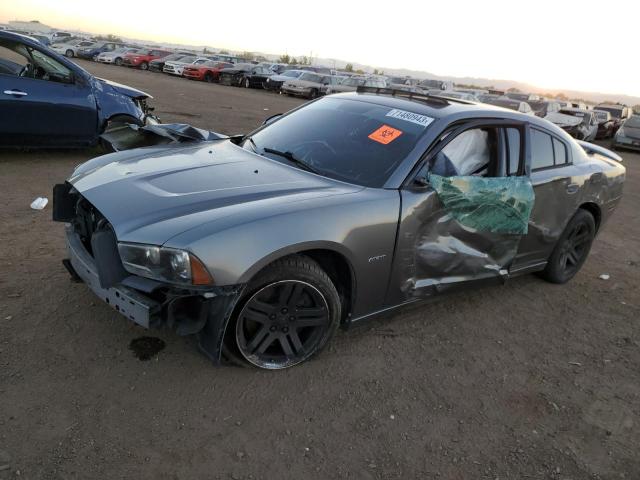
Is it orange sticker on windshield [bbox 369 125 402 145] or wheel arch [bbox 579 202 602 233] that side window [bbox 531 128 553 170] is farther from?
orange sticker on windshield [bbox 369 125 402 145]

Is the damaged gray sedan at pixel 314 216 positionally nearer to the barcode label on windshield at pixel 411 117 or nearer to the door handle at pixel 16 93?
the barcode label on windshield at pixel 411 117

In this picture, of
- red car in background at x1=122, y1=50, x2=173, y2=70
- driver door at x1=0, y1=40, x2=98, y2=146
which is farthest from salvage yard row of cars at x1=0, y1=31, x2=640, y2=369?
red car in background at x1=122, y1=50, x2=173, y2=70

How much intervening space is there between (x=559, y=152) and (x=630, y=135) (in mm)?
15673

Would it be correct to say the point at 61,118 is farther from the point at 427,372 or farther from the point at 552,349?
the point at 552,349

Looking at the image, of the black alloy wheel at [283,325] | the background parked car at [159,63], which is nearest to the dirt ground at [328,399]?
the black alloy wheel at [283,325]

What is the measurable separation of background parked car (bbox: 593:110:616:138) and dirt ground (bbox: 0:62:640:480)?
1915cm

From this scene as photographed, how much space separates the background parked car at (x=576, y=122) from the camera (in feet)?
55.1

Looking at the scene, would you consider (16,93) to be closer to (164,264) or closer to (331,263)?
(164,264)

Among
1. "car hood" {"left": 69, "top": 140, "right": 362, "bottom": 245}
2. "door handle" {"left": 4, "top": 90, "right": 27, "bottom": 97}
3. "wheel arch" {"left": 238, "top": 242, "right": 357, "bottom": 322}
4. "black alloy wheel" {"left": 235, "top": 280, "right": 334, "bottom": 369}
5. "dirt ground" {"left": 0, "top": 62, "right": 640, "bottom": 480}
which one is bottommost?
"dirt ground" {"left": 0, "top": 62, "right": 640, "bottom": 480}

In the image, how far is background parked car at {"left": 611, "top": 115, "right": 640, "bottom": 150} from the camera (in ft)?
56.0

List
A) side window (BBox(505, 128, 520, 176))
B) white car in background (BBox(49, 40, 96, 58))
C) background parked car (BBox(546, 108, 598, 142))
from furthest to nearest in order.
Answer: white car in background (BBox(49, 40, 96, 58)) < background parked car (BBox(546, 108, 598, 142)) < side window (BBox(505, 128, 520, 176))

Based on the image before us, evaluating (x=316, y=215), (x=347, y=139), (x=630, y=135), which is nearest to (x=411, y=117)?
(x=347, y=139)

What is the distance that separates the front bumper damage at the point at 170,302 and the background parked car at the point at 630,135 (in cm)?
1864

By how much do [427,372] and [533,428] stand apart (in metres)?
0.68
